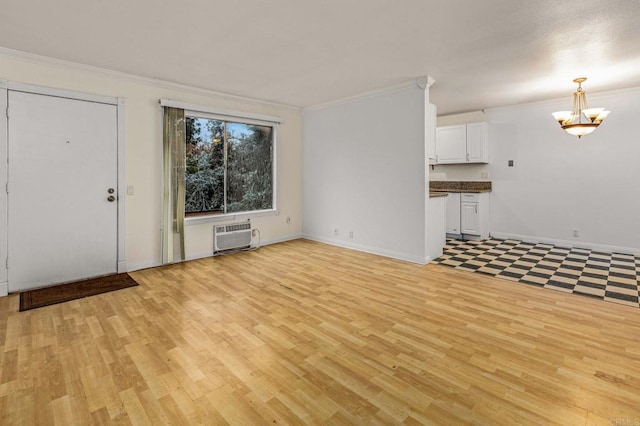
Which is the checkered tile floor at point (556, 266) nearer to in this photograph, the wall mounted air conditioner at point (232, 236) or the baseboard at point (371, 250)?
the baseboard at point (371, 250)

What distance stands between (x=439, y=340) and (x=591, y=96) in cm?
524

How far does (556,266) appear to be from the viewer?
14.2 ft

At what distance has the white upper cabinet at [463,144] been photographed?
20.1 feet

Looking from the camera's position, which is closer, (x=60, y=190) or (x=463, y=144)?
(x=60, y=190)

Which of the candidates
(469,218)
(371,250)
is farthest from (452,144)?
(371,250)

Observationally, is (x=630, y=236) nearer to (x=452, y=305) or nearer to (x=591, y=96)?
(x=591, y=96)

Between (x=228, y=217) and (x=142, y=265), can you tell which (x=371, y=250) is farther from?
(x=142, y=265)

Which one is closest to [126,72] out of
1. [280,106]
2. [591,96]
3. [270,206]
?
[280,106]

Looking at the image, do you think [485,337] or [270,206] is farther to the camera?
[270,206]

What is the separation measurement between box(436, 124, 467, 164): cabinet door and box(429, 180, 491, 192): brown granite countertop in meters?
0.44

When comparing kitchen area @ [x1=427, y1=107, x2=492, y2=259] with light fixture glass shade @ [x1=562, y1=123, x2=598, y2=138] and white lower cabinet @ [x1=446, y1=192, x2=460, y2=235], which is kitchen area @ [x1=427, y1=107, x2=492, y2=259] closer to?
white lower cabinet @ [x1=446, y1=192, x2=460, y2=235]

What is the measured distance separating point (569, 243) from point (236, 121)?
608 cm

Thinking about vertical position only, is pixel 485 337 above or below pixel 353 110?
below

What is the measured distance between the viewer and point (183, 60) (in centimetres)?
355
